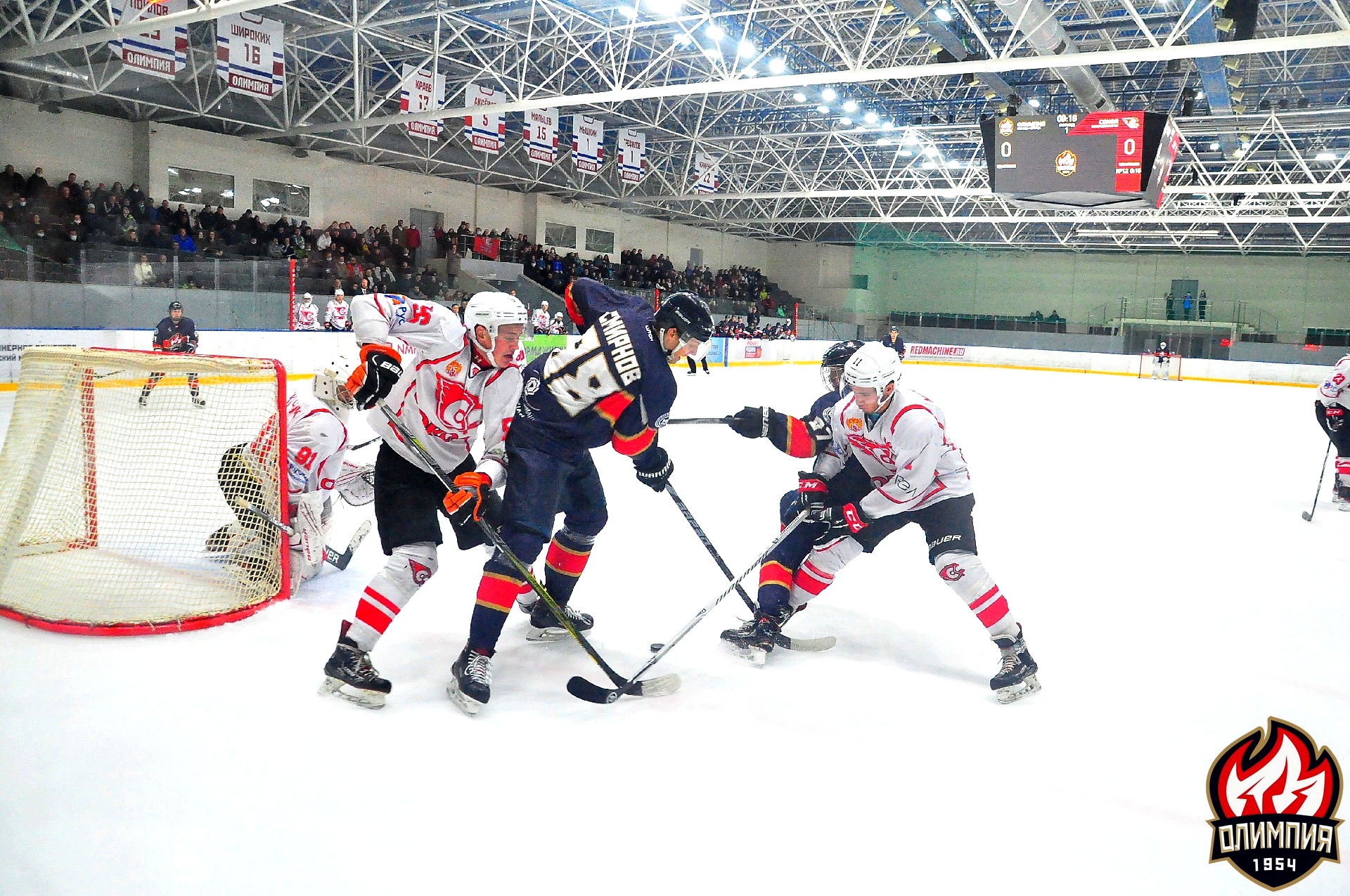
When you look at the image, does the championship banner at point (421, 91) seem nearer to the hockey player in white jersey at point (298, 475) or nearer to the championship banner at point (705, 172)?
the championship banner at point (705, 172)

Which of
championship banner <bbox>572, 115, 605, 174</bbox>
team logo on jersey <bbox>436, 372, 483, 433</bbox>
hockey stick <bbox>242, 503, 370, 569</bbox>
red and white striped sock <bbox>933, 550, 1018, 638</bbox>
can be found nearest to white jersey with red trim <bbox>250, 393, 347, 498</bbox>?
hockey stick <bbox>242, 503, 370, 569</bbox>

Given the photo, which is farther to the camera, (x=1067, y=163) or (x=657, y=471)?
(x=1067, y=163)

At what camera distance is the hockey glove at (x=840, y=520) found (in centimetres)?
315

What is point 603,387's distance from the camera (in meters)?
2.74

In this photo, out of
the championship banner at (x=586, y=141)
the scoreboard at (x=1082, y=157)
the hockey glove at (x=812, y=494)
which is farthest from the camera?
the championship banner at (x=586, y=141)

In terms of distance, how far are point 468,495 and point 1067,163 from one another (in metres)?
11.4

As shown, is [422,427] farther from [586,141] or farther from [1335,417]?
[586,141]

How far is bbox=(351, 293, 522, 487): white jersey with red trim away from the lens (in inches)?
115

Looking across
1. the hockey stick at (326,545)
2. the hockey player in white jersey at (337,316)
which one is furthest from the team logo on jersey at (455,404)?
the hockey player in white jersey at (337,316)

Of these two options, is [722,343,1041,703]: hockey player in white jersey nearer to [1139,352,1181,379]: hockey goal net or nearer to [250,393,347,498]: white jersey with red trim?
[250,393,347,498]: white jersey with red trim

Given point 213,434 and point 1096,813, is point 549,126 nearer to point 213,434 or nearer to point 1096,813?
point 213,434

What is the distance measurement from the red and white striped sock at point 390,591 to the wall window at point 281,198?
17473mm

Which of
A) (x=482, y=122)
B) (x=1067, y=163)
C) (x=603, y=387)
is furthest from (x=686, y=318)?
(x=482, y=122)

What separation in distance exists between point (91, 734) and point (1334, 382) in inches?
273
